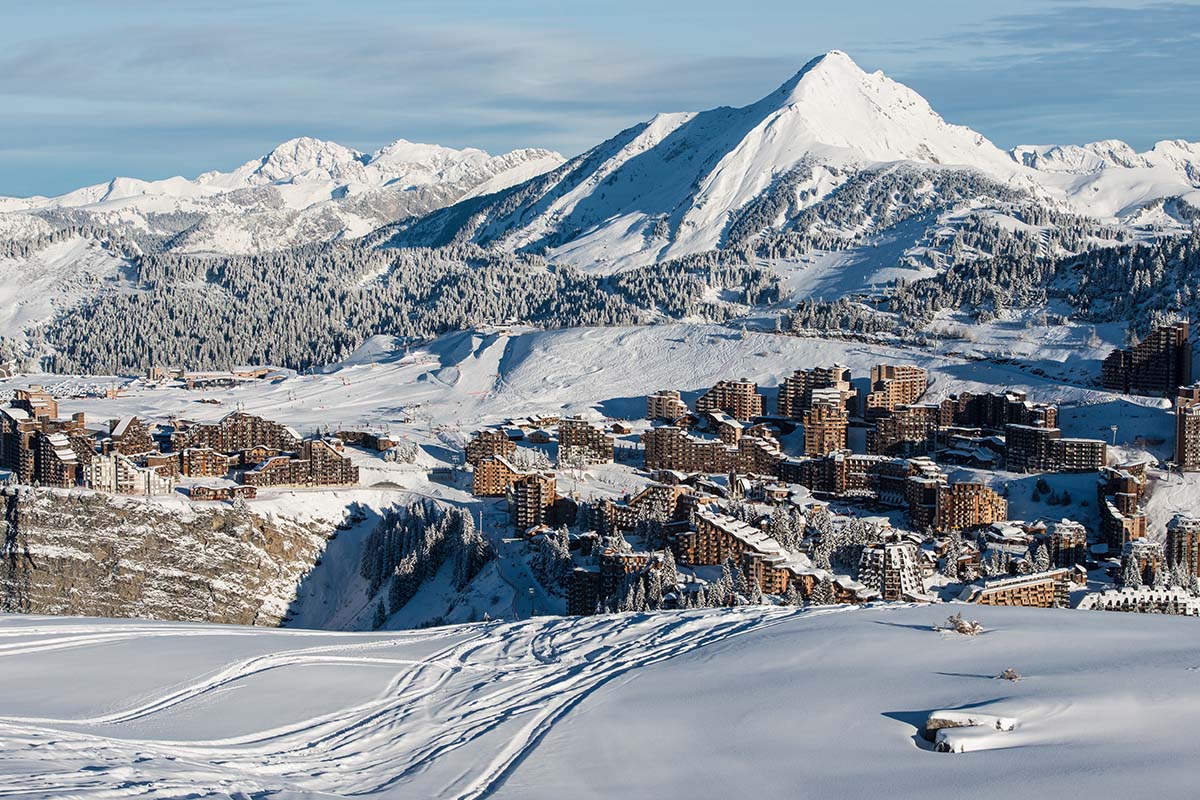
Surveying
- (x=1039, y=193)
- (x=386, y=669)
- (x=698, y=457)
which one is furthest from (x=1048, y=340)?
(x=1039, y=193)

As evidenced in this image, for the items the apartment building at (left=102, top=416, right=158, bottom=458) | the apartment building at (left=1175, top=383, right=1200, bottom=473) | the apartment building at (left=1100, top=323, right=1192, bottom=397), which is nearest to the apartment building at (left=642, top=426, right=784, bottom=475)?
the apartment building at (left=1175, top=383, right=1200, bottom=473)

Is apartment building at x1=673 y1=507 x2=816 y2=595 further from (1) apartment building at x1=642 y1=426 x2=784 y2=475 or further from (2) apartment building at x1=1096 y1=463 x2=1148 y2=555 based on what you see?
(1) apartment building at x1=642 y1=426 x2=784 y2=475

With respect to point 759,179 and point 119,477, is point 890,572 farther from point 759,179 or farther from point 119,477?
point 759,179

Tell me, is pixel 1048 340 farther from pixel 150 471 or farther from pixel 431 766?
pixel 431 766

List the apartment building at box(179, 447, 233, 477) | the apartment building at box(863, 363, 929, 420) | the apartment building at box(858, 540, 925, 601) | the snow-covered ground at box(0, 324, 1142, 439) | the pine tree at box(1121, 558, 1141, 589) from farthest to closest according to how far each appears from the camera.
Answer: the snow-covered ground at box(0, 324, 1142, 439)
the apartment building at box(863, 363, 929, 420)
the apartment building at box(179, 447, 233, 477)
the pine tree at box(1121, 558, 1141, 589)
the apartment building at box(858, 540, 925, 601)

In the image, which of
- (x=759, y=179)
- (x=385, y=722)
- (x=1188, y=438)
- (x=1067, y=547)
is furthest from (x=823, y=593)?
(x=759, y=179)

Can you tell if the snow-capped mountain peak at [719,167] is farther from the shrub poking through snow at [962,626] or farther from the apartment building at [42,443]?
the shrub poking through snow at [962,626]
